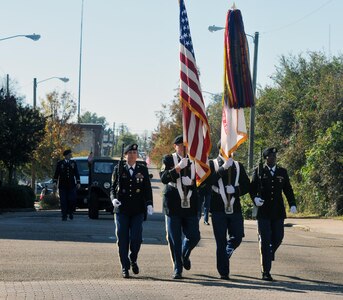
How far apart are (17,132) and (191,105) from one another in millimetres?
22234

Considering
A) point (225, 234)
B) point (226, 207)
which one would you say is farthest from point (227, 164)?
point (225, 234)

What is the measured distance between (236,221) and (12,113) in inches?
946

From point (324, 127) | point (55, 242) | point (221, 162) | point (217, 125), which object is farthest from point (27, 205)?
point (217, 125)

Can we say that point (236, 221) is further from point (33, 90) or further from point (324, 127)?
point (33, 90)

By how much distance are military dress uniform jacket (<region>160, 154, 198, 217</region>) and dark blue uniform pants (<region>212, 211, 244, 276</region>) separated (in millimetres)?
360

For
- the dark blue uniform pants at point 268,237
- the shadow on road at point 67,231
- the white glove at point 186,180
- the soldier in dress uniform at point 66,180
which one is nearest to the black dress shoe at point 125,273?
the white glove at point 186,180

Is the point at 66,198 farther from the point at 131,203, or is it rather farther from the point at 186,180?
the point at 186,180

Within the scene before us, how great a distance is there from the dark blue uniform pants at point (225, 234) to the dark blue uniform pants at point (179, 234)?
11.6 inches

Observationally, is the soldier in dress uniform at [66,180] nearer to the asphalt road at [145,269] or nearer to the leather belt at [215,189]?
the asphalt road at [145,269]

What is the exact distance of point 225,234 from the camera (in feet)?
43.2

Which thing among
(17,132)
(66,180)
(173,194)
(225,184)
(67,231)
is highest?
(17,132)

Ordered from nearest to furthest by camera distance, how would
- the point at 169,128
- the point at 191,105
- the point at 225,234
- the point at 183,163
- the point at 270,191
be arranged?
the point at 183,163 → the point at 225,234 → the point at 270,191 → the point at 191,105 → the point at 169,128

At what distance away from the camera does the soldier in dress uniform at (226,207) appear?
515 inches

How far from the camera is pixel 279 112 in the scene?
3866cm
